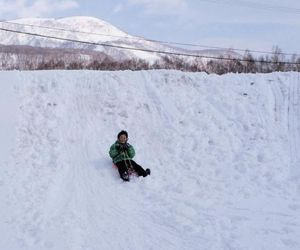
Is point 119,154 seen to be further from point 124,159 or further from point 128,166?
point 128,166

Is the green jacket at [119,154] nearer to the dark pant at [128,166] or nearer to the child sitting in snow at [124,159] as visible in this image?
the child sitting in snow at [124,159]

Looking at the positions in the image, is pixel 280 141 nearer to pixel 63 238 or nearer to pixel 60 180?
pixel 60 180

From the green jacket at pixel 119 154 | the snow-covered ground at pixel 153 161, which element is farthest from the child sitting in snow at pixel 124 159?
the snow-covered ground at pixel 153 161

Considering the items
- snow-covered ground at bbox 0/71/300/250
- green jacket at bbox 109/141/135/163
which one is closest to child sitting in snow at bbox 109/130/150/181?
green jacket at bbox 109/141/135/163

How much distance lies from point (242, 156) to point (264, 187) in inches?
59.4

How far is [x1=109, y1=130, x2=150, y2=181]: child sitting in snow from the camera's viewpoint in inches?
348

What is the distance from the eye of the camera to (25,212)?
7.17 metres

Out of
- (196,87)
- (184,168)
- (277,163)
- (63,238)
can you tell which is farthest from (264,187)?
(196,87)

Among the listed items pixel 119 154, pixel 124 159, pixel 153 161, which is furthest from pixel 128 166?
pixel 153 161

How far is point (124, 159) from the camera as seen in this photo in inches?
357

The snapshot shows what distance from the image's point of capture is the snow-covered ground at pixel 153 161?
6.46 m

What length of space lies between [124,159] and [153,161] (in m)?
0.86

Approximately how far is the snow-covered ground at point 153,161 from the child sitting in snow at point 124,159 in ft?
0.63

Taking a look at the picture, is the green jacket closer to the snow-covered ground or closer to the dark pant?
the dark pant
